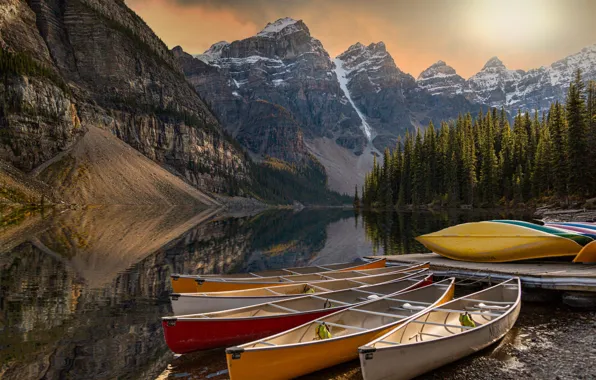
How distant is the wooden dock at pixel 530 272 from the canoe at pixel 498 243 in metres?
0.52

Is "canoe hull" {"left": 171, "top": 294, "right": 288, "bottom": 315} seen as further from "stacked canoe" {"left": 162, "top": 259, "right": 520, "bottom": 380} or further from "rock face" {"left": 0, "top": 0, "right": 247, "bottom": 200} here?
"rock face" {"left": 0, "top": 0, "right": 247, "bottom": 200}

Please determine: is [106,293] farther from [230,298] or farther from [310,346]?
[310,346]

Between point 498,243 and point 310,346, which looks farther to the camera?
point 498,243

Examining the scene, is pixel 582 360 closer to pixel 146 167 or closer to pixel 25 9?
pixel 146 167

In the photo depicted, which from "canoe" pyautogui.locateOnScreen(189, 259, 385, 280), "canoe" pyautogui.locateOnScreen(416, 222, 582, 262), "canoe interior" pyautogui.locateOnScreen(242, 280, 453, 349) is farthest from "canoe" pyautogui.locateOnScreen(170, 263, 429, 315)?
"canoe" pyautogui.locateOnScreen(416, 222, 582, 262)

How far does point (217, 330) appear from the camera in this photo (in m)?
10.8

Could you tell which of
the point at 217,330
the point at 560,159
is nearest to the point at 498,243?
the point at 217,330

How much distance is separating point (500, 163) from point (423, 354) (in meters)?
100

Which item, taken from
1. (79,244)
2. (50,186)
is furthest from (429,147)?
(50,186)

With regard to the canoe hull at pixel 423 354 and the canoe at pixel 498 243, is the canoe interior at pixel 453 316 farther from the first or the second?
the canoe at pixel 498 243

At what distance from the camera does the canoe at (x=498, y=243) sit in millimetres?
20219

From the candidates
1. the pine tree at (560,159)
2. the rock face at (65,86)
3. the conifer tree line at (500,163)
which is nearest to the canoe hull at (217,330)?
the conifer tree line at (500,163)

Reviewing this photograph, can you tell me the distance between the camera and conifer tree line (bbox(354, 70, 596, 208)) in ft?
214

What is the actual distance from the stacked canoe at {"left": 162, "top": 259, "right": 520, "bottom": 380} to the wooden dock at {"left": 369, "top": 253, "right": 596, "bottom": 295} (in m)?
2.01
